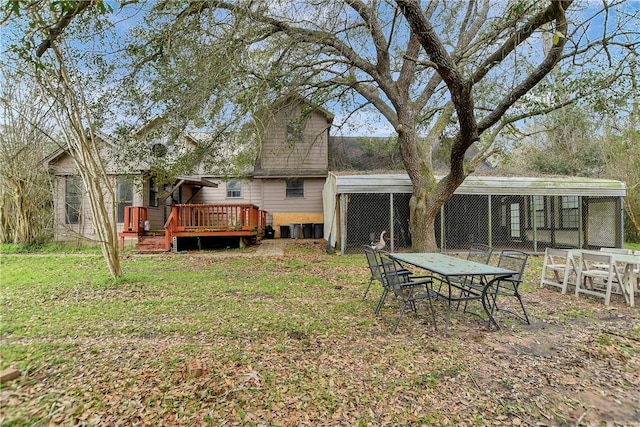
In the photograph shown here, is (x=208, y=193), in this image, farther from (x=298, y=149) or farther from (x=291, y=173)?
(x=298, y=149)

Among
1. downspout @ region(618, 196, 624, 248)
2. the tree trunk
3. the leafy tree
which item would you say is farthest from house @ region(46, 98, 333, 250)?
downspout @ region(618, 196, 624, 248)

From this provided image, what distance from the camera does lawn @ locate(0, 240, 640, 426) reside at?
102 inches

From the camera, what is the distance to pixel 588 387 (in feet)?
9.73

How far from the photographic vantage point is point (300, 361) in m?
3.38

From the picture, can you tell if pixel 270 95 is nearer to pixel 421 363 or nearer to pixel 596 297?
pixel 421 363

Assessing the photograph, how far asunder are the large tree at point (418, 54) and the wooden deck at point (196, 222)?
189 inches

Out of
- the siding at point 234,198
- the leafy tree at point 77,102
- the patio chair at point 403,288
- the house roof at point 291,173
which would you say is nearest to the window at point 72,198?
the siding at point 234,198

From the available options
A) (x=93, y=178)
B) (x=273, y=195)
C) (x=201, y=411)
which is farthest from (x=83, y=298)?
(x=273, y=195)

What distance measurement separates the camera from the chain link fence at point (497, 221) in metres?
12.2

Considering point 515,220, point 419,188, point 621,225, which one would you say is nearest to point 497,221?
point 515,220

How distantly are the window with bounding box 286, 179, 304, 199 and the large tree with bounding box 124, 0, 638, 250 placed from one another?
501cm

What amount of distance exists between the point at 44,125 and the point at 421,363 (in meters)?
14.3

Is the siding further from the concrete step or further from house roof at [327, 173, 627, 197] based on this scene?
house roof at [327, 173, 627, 197]

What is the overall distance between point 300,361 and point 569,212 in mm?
14154
